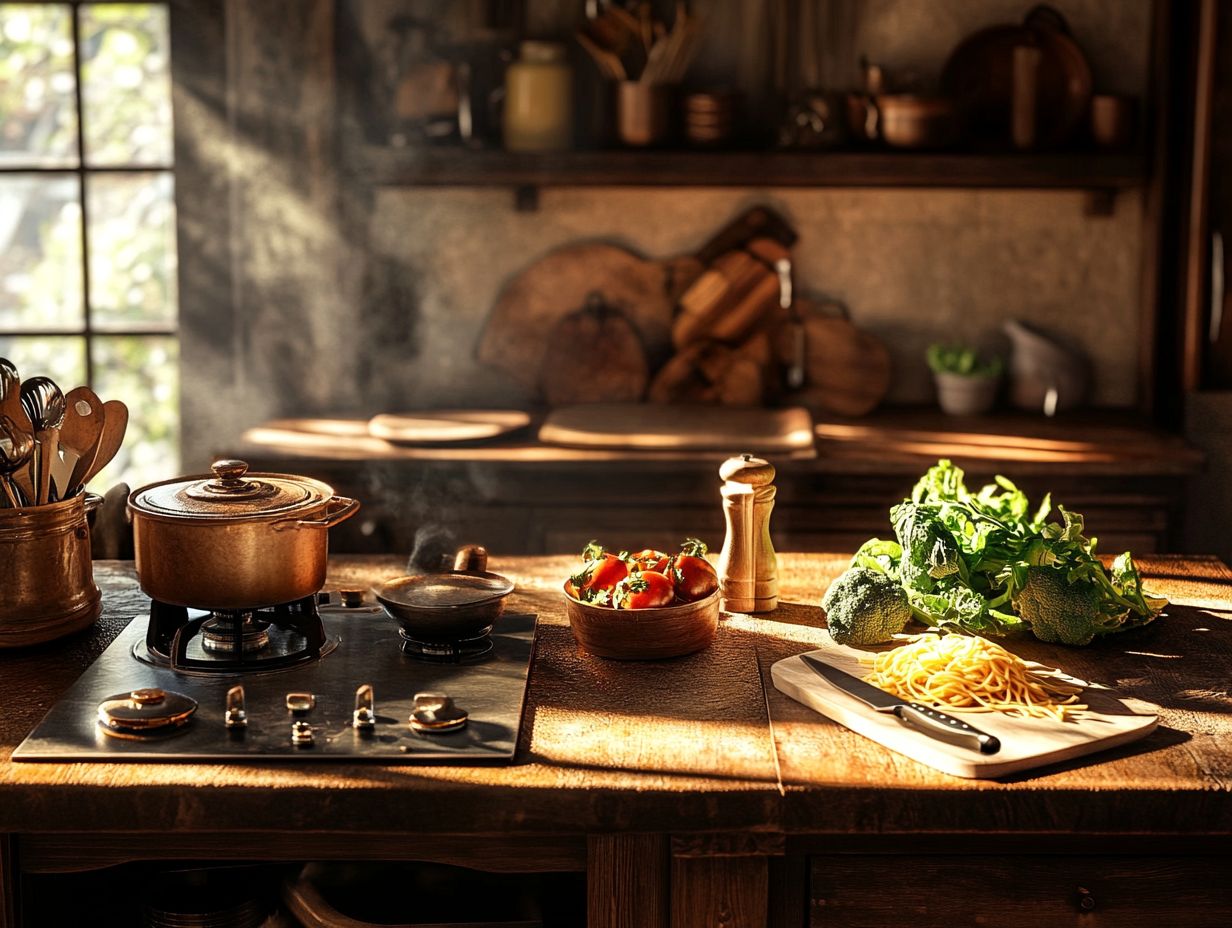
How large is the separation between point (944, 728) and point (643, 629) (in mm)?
446

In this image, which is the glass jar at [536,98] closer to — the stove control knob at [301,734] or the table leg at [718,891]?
the stove control knob at [301,734]

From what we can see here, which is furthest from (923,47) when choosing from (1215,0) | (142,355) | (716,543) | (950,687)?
(950,687)

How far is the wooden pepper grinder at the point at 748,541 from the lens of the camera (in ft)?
7.11

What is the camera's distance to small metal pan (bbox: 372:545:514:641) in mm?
1953

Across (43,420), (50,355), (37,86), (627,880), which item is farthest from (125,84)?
(627,880)

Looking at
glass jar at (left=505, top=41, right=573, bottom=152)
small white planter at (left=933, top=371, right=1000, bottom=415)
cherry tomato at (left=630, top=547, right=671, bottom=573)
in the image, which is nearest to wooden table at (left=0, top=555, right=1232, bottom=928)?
cherry tomato at (left=630, top=547, right=671, bottom=573)

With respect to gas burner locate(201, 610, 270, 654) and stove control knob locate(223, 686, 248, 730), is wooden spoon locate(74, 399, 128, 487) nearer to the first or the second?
gas burner locate(201, 610, 270, 654)

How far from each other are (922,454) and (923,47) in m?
1.35

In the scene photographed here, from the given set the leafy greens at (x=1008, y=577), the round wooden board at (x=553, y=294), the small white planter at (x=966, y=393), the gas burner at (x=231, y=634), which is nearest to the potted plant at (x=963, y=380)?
the small white planter at (x=966, y=393)

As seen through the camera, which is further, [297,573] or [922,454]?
[922,454]

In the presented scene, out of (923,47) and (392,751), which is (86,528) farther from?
(923,47)

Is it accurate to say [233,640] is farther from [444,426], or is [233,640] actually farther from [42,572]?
[444,426]

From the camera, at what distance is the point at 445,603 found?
199cm

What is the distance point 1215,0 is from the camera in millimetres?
3840
